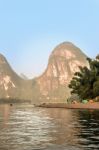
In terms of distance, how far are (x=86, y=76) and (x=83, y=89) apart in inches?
180

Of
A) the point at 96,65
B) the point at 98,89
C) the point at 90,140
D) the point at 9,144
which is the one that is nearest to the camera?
the point at 9,144

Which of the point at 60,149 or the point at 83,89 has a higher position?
the point at 83,89

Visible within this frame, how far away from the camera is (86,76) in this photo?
132m

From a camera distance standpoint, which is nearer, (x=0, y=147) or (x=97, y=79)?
(x=0, y=147)

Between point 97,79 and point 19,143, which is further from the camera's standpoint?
point 97,79

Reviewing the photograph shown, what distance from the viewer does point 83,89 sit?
428ft

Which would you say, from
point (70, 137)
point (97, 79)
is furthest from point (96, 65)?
point (70, 137)

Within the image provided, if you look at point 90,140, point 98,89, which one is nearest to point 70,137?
point 90,140

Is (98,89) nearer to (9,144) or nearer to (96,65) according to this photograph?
(96,65)

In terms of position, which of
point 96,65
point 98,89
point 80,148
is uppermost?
point 96,65

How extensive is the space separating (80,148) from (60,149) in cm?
116

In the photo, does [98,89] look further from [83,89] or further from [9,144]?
[9,144]

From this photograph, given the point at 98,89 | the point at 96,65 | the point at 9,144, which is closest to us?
the point at 9,144

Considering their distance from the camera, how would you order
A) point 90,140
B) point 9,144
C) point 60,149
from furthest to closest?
point 90,140 → point 9,144 → point 60,149
